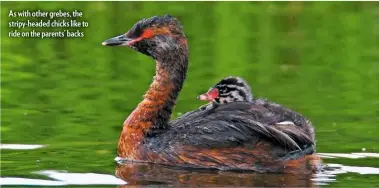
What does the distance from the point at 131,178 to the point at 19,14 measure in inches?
530

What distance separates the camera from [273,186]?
1101 centimetres

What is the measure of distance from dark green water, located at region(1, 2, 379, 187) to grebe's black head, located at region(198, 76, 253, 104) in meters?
1.12

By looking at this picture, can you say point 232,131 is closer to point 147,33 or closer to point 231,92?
point 231,92

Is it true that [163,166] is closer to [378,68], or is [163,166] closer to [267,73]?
[267,73]

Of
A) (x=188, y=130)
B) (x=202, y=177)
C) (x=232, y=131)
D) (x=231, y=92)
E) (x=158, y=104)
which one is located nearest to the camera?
(x=202, y=177)

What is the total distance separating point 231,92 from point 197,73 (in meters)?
6.53

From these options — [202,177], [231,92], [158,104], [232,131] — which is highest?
[231,92]

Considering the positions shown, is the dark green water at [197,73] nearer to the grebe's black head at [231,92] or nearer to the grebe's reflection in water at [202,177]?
the grebe's reflection in water at [202,177]

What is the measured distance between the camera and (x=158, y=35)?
40.8ft

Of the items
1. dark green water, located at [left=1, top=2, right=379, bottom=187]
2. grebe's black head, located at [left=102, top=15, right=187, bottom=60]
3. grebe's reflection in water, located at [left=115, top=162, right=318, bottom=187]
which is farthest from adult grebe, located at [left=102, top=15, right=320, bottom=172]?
dark green water, located at [left=1, top=2, right=379, bottom=187]

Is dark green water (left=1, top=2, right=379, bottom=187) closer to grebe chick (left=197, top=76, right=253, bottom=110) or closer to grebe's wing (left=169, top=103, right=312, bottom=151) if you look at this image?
grebe's wing (left=169, top=103, right=312, bottom=151)

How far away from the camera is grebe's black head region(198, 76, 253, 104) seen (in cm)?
1290

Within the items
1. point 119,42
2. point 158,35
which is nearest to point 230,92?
point 158,35

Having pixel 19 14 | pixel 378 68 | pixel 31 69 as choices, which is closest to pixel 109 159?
pixel 31 69
